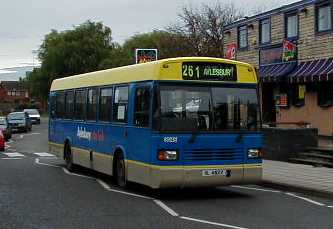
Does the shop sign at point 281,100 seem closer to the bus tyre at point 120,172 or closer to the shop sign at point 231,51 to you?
the shop sign at point 231,51

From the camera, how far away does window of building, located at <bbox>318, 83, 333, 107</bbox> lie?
23.7 metres

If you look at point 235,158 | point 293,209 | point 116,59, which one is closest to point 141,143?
point 235,158

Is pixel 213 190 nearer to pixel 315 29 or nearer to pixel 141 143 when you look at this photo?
pixel 141 143

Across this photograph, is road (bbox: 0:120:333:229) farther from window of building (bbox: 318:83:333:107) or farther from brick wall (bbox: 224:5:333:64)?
brick wall (bbox: 224:5:333:64)

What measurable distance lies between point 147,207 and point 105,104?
457 centimetres

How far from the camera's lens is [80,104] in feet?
60.1

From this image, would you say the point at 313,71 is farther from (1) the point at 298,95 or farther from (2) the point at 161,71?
(2) the point at 161,71

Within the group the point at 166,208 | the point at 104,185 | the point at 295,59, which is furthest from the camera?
the point at 295,59

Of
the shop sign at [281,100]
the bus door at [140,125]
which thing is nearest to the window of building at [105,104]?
the bus door at [140,125]

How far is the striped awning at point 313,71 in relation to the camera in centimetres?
2247

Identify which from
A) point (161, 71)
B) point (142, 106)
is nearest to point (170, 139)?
point (142, 106)

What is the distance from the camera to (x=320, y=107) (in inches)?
955

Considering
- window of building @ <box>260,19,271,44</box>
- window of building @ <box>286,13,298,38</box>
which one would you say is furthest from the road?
window of building @ <box>260,19,271,44</box>

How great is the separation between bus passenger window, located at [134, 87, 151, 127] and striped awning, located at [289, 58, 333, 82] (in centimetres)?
1025
